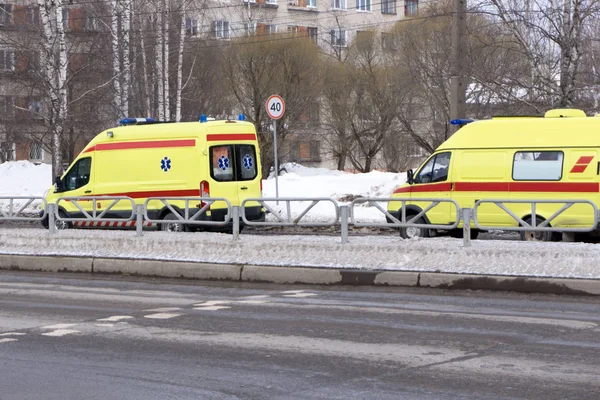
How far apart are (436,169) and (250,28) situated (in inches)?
1478

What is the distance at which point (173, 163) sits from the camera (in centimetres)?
2141

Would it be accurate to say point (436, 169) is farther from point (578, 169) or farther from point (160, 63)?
point (160, 63)

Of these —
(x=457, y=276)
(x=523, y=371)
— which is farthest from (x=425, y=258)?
(x=523, y=371)

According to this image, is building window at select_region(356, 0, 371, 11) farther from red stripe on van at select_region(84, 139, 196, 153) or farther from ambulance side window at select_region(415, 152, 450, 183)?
ambulance side window at select_region(415, 152, 450, 183)

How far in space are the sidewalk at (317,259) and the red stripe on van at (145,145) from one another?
15.3ft

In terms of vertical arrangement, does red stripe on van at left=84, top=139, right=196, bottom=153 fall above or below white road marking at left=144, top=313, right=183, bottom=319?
above

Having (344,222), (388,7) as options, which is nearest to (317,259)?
(344,222)

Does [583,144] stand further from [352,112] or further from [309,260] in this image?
[352,112]

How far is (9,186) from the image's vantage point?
4503cm

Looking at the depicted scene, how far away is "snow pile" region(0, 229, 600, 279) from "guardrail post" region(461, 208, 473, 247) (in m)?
0.13

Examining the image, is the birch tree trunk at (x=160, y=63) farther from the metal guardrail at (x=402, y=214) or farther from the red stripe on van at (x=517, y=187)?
the metal guardrail at (x=402, y=214)

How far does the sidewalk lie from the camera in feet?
40.5

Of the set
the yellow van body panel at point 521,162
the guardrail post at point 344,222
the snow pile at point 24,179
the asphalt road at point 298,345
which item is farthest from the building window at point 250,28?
the asphalt road at point 298,345

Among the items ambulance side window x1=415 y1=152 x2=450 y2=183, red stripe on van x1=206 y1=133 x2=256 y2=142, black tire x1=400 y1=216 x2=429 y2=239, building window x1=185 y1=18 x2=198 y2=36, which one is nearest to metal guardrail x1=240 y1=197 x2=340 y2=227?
black tire x1=400 y1=216 x2=429 y2=239
